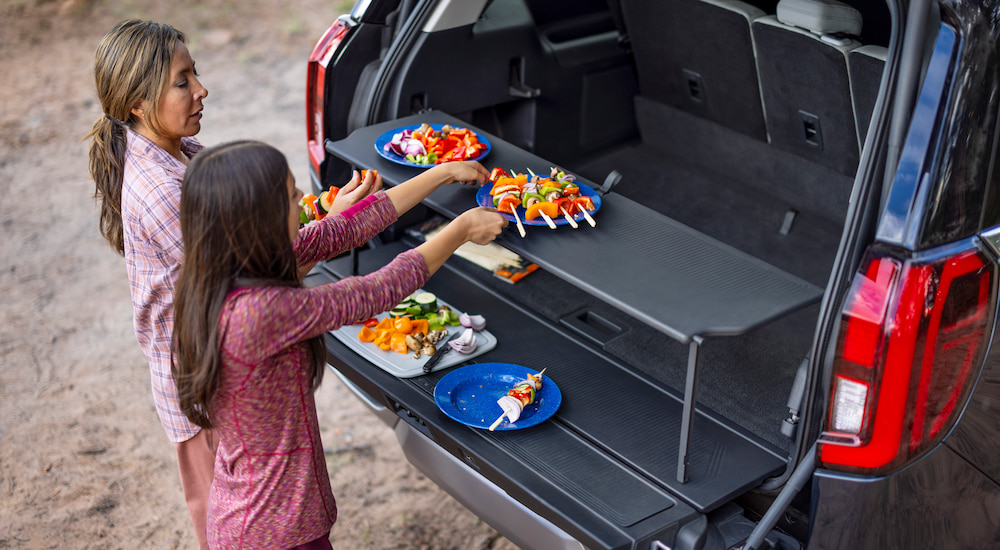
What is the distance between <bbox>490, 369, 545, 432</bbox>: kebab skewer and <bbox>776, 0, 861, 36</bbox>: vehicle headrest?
1.55 m

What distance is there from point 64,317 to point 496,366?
2563 mm

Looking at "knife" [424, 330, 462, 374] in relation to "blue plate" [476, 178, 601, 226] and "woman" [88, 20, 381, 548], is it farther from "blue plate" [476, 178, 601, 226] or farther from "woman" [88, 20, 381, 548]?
"woman" [88, 20, 381, 548]

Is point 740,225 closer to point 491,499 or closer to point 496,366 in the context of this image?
point 496,366

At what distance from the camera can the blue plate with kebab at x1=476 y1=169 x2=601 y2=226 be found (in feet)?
6.61

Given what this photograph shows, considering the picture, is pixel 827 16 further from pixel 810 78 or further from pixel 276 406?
pixel 276 406

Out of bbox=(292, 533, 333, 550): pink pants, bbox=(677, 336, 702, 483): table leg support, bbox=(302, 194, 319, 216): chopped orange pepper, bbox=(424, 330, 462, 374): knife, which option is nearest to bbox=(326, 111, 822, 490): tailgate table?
bbox=(677, 336, 702, 483): table leg support

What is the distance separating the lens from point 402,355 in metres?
2.24

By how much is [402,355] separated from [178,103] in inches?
31.7

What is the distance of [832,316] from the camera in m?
1.69

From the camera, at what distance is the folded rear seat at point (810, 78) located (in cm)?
279

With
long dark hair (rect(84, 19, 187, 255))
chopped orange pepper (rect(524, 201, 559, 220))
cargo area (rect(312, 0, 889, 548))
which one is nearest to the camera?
cargo area (rect(312, 0, 889, 548))

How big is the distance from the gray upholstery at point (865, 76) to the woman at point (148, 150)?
1.95 meters

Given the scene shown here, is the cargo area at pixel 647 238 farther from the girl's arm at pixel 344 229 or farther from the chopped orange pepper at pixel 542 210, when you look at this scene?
the girl's arm at pixel 344 229

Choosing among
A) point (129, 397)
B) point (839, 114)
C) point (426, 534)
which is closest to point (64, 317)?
point (129, 397)
